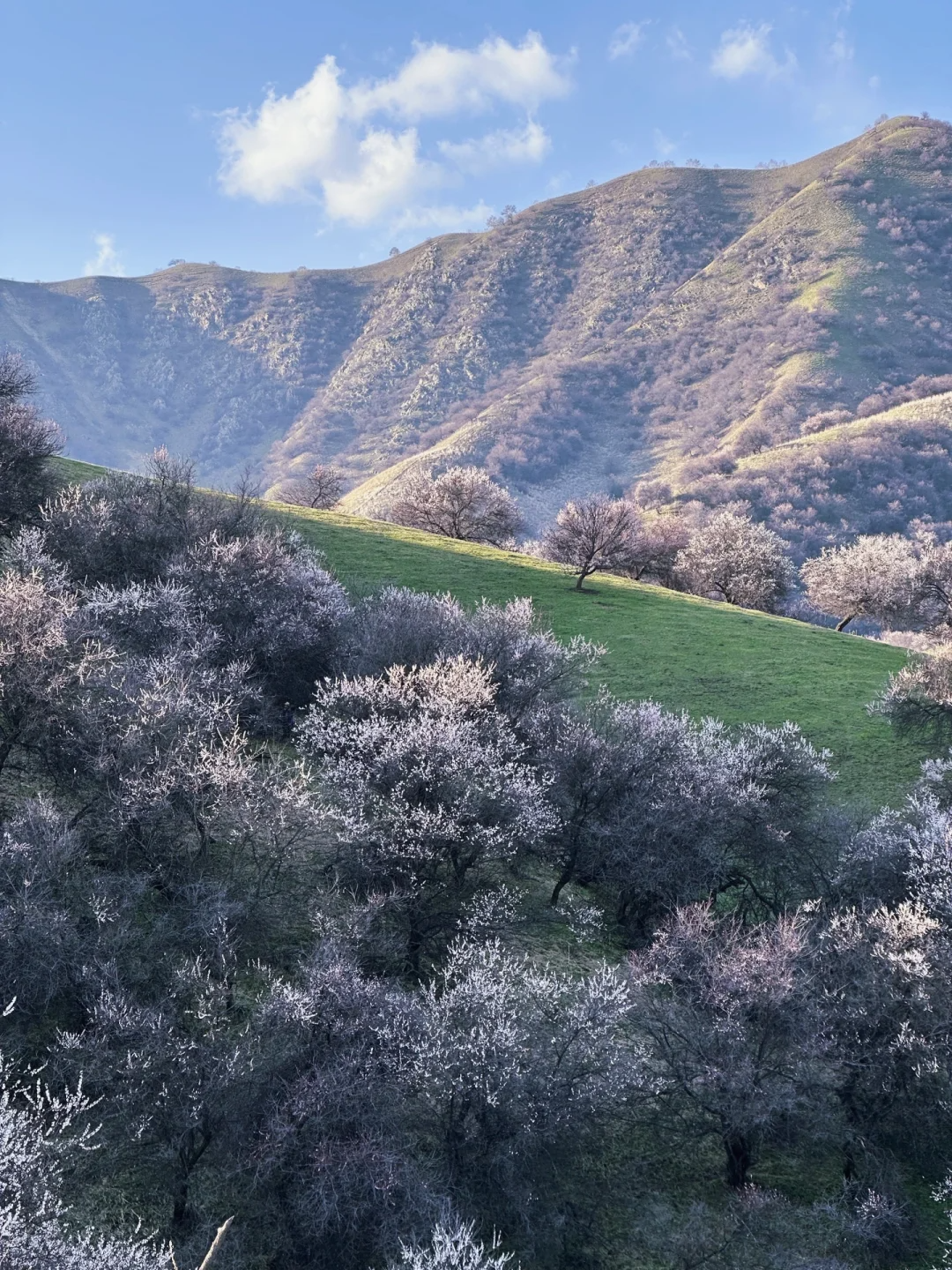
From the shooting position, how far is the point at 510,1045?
47.2 feet

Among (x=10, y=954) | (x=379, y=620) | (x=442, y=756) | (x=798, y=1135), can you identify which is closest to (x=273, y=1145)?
(x=10, y=954)

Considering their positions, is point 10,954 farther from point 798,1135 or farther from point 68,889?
point 798,1135

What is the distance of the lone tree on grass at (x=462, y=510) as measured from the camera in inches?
2645

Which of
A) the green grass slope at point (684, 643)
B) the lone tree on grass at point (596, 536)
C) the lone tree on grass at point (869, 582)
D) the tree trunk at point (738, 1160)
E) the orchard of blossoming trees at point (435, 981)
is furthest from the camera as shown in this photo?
the lone tree on grass at point (869, 582)

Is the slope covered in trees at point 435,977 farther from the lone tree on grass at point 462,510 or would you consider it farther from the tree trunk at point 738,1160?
the lone tree on grass at point 462,510

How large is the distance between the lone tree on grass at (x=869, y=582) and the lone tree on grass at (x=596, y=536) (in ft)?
44.3

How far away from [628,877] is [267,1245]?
12253mm

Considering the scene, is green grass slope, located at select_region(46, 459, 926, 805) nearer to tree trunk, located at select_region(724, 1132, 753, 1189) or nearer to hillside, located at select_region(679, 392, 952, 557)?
tree trunk, located at select_region(724, 1132, 753, 1189)

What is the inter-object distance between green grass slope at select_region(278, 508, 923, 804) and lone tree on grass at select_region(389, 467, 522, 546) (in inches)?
385

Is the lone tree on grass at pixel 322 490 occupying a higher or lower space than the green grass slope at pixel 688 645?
higher

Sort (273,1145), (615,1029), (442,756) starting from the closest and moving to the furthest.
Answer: (273,1145), (615,1029), (442,756)

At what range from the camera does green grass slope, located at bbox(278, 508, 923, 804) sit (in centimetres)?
3434

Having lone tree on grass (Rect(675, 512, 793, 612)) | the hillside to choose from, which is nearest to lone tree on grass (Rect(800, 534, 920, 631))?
lone tree on grass (Rect(675, 512, 793, 612))

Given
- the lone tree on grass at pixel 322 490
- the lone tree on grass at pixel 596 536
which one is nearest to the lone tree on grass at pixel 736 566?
the lone tree on grass at pixel 596 536
